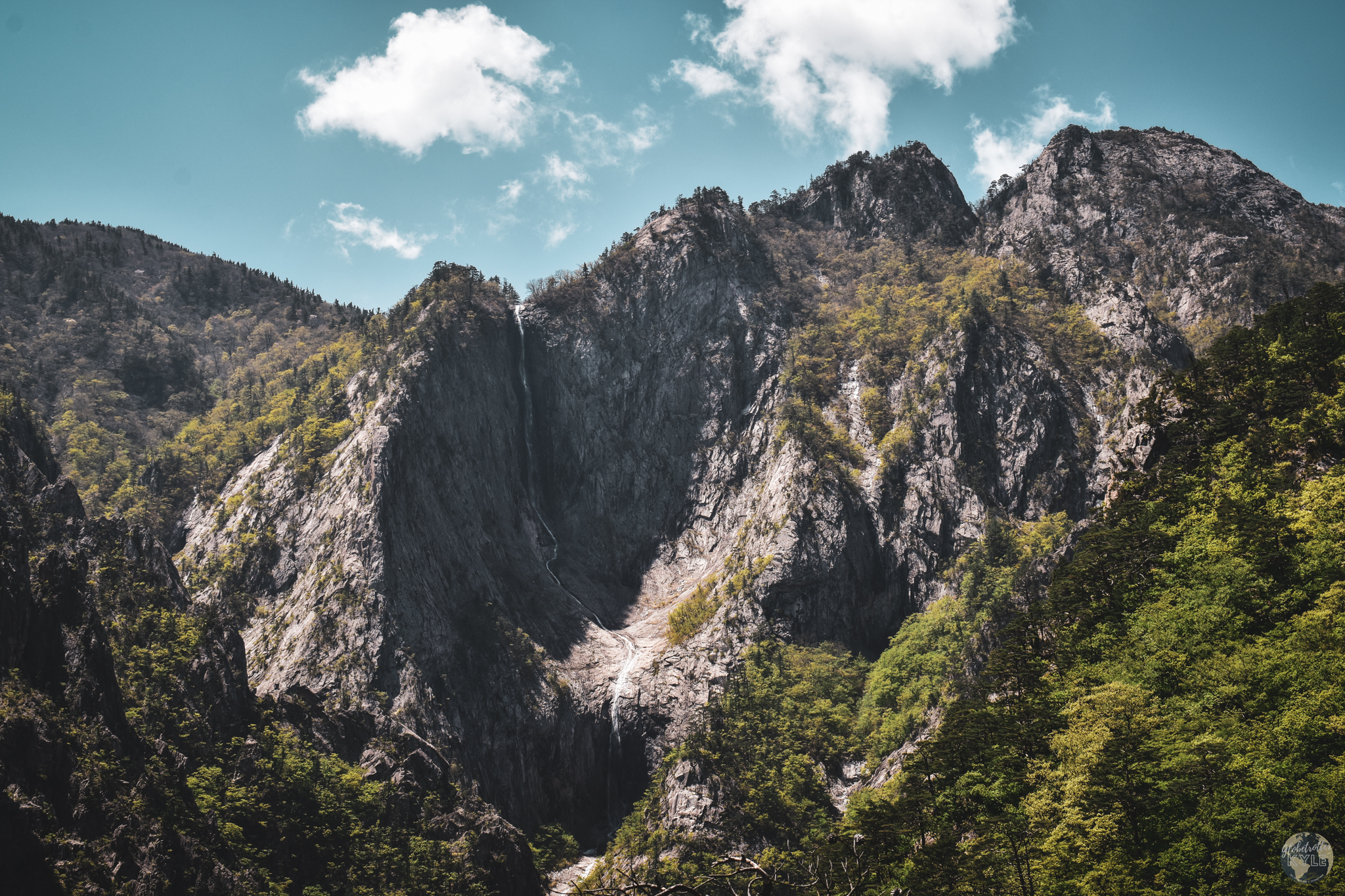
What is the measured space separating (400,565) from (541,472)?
38.5 metres

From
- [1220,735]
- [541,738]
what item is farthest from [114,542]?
[1220,735]

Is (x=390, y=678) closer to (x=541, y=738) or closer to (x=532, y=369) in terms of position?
(x=541, y=738)

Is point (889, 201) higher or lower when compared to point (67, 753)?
higher

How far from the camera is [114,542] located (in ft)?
211

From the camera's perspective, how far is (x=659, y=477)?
117 m

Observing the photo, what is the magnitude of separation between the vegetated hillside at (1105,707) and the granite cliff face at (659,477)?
33.6 ft

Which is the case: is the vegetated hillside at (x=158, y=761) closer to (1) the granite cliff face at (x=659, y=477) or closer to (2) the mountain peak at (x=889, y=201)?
(1) the granite cliff face at (x=659, y=477)

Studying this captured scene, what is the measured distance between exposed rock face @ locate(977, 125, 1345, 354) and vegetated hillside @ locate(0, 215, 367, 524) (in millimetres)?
107021

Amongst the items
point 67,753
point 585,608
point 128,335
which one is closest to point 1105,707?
point 67,753

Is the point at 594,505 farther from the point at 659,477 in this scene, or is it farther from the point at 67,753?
the point at 67,753

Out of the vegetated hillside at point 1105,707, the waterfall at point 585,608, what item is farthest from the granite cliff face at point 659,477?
the vegetated hillside at point 1105,707

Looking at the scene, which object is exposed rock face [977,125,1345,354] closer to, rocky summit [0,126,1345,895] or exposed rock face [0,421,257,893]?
rocky summit [0,126,1345,895]

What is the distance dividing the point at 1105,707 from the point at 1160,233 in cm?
10016

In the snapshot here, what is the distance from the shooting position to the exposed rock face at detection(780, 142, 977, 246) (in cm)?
14100
